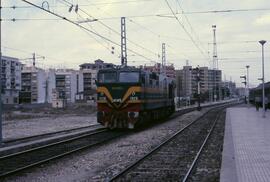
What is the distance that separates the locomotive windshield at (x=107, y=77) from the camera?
2547 centimetres

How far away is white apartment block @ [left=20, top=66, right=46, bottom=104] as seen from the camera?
Answer: 161375mm

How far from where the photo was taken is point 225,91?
15638 centimetres

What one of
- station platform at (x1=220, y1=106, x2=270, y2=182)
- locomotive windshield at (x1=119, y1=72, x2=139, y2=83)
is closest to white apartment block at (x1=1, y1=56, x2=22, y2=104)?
locomotive windshield at (x1=119, y1=72, x2=139, y2=83)

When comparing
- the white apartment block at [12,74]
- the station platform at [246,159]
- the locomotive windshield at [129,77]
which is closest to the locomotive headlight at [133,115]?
the locomotive windshield at [129,77]

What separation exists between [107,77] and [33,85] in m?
145

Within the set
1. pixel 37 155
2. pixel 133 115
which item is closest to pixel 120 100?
pixel 133 115

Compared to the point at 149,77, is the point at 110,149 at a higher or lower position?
lower

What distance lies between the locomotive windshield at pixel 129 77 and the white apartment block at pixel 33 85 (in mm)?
136038

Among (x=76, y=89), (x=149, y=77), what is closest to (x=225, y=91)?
(x=76, y=89)

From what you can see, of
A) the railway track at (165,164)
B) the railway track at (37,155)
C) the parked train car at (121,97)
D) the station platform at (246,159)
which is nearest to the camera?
the station platform at (246,159)

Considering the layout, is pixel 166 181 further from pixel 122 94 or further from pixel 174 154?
pixel 122 94

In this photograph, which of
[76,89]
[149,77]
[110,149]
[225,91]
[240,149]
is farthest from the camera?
[76,89]

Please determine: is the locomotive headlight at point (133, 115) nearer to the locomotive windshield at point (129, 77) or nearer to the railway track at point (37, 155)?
the locomotive windshield at point (129, 77)

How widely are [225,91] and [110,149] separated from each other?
468ft
